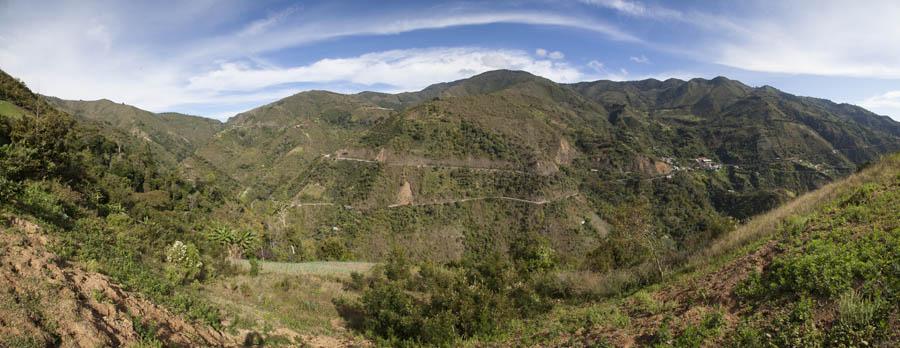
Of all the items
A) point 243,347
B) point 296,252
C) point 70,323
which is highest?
point 70,323

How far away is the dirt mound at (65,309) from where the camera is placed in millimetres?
5676

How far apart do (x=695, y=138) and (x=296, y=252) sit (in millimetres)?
193706

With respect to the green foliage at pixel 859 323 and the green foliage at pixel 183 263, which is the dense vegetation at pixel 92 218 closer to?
the green foliage at pixel 183 263

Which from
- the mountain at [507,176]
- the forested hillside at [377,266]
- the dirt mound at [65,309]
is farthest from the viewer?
the mountain at [507,176]

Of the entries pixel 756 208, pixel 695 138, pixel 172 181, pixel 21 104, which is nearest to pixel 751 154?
pixel 695 138

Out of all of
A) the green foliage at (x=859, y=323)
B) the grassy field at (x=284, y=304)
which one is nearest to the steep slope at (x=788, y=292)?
the green foliage at (x=859, y=323)

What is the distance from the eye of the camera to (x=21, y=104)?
38344 millimetres

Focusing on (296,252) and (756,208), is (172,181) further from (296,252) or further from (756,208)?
(756,208)

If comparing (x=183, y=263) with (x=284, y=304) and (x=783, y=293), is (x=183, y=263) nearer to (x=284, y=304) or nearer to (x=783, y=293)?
(x=284, y=304)

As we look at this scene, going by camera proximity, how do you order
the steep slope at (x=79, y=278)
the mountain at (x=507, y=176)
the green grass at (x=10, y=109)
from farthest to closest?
the mountain at (x=507, y=176)
the green grass at (x=10, y=109)
the steep slope at (x=79, y=278)

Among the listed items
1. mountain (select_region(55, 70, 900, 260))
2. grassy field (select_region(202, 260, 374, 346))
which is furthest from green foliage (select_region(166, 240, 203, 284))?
mountain (select_region(55, 70, 900, 260))

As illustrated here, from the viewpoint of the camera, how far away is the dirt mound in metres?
5.68

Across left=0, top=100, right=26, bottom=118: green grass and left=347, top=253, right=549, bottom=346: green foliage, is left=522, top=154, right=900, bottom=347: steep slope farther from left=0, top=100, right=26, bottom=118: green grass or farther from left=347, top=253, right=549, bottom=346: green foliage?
left=0, top=100, right=26, bottom=118: green grass

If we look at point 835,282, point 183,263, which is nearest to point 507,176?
point 183,263
